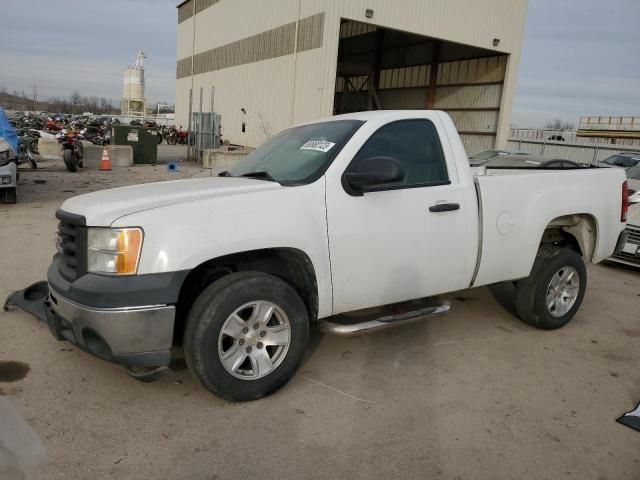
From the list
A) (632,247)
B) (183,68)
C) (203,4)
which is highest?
(203,4)

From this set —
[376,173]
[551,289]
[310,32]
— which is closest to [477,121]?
[310,32]

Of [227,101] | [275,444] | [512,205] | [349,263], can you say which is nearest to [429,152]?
[512,205]

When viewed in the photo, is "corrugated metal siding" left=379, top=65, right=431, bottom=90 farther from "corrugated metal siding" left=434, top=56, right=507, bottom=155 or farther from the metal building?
"corrugated metal siding" left=434, top=56, right=507, bottom=155

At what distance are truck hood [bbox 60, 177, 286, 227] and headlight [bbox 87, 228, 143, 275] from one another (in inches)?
3.3

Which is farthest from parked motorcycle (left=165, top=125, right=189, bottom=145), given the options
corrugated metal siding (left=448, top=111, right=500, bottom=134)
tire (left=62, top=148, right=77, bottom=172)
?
tire (left=62, top=148, right=77, bottom=172)

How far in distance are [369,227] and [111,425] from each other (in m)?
2.08

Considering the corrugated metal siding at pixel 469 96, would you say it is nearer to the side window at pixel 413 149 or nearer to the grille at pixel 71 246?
the side window at pixel 413 149

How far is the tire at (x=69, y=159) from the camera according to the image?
15336 mm

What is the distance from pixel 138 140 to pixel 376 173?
17967 mm

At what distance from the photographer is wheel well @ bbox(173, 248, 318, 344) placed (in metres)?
3.35

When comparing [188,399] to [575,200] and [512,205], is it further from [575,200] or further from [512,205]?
[575,200]

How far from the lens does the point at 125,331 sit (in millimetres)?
2893

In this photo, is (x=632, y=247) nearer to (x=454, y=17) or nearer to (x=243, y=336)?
(x=243, y=336)

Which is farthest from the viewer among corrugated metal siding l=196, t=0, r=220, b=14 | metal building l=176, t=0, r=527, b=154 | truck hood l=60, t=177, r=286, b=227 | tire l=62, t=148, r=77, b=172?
corrugated metal siding l=196, t=0, r=220, b=14
